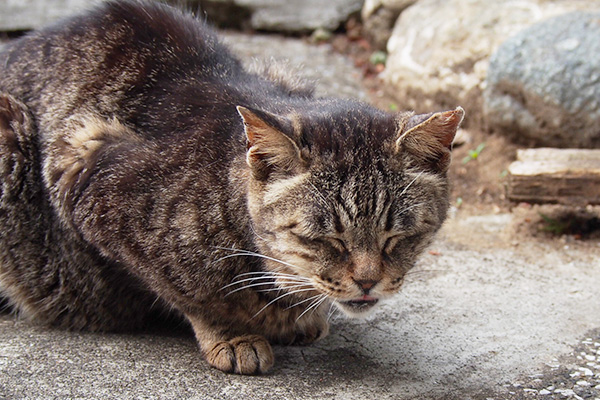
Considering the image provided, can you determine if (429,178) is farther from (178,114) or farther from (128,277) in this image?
(128,277)

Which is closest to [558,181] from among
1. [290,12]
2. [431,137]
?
[431,137]

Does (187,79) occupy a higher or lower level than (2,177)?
higher

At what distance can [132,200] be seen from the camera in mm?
2893

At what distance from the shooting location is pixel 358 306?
268cm

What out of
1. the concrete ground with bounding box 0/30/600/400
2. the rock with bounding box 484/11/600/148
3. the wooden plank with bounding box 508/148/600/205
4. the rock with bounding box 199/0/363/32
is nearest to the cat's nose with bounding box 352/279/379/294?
the concrete ground with bounding box 0/30/600/400

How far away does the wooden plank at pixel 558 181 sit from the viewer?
410 cm

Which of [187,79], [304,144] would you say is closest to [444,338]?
[304,144]

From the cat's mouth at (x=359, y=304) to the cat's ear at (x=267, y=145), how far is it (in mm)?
555

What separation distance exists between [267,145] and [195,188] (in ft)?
1.43

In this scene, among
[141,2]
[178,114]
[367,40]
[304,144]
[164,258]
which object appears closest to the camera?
[304,144]

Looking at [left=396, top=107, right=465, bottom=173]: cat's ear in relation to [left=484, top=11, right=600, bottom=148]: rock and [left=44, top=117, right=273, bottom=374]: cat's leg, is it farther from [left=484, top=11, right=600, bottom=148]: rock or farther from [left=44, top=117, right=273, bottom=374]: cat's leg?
[left=484, top=11, right=600, bottom=148]: rock

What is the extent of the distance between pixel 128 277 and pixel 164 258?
399mm

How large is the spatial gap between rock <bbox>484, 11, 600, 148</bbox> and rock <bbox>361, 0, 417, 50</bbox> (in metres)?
2.01

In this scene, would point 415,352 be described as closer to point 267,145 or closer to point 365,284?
point 365,284
